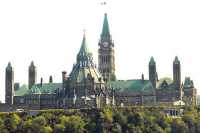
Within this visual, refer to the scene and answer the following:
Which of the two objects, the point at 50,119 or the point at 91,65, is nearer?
the point at 50,119

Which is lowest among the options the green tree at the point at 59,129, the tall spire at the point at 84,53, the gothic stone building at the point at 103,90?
the green tree at the point at 59,129

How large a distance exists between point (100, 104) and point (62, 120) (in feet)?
109

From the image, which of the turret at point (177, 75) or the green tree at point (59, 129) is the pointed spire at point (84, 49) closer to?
the turret at point (177, 75)

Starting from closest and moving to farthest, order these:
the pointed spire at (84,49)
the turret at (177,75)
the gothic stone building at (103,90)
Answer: the gothic stone building at (103,90) < the pointed spire at (84,49) < the turret at (177,75)

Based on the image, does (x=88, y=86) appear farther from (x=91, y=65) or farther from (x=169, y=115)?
(x=169, y=115)

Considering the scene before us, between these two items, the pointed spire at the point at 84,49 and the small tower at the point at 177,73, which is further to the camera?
the small tower at the point at 177,73

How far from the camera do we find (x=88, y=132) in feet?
484

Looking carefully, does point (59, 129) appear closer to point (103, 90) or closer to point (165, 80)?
point (103, 90)

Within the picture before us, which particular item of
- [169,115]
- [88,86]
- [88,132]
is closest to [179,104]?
[169,115]

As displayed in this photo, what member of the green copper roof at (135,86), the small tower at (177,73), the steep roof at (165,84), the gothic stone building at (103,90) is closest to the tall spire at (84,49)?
the gothic stone building at (103,90)

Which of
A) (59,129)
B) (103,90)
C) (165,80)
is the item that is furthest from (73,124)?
(165,80)

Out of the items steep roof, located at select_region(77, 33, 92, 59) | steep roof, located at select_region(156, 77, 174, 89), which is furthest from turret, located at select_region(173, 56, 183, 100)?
steep roof, located at select_region(77, 33, 92, 59)

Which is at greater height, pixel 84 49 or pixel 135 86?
pixel 84 49

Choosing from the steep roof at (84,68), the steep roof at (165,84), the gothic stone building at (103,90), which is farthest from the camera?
the steep roof at (165,84)
